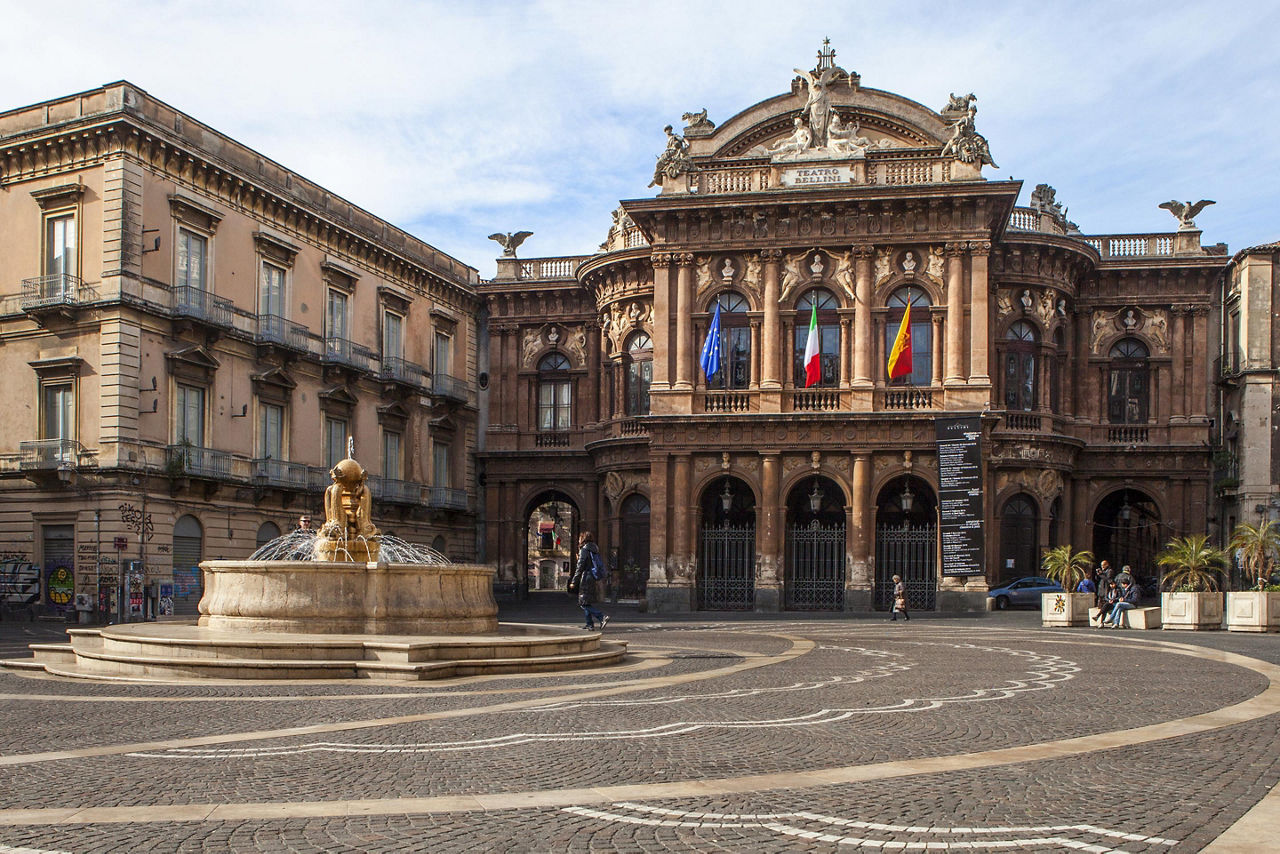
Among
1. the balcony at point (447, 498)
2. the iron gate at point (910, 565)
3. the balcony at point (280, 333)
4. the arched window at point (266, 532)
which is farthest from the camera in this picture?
the balcony at point (447, 498)

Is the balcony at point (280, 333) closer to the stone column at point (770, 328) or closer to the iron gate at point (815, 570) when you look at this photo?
the stone column at point (770, 328)

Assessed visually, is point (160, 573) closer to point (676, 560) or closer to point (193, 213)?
point (193, 213)

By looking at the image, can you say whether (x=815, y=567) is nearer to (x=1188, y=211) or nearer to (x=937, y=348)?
(x=937, y=348)

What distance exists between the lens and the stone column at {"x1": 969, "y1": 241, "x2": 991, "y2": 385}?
36.4 metres

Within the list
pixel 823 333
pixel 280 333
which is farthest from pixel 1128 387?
pixel 280 333

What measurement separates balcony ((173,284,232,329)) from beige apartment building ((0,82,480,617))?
6cm

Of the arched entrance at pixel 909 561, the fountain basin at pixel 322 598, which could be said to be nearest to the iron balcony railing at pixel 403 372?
the arched entrance at pixel 909 561

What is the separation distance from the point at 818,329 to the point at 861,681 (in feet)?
75.3

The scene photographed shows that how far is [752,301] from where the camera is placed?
38344mm

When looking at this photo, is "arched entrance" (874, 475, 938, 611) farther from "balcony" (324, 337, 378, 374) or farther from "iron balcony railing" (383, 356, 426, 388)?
"balcony" (324, 337, 378, 374)

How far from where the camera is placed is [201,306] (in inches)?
1318

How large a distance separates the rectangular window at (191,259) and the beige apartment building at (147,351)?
1.8 inches

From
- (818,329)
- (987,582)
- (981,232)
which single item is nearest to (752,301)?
(818,329)

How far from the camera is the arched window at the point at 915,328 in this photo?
37.5 meters
